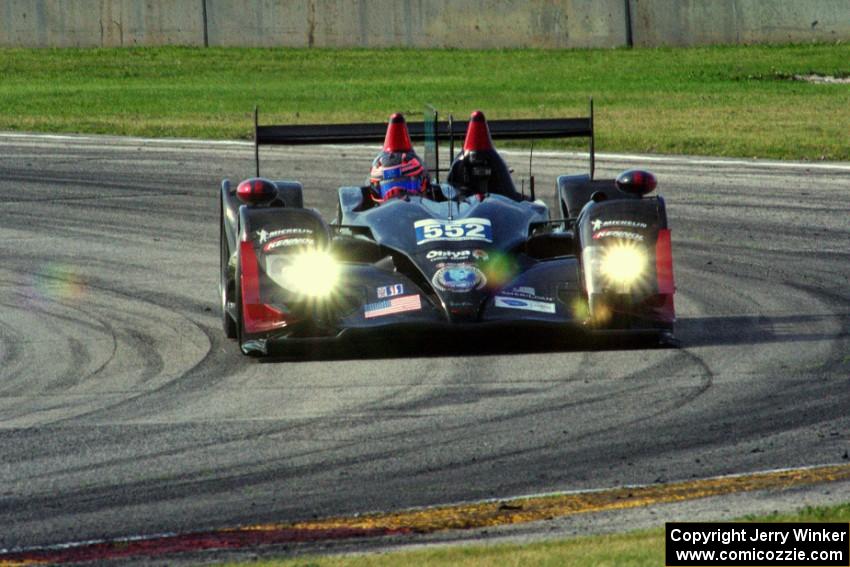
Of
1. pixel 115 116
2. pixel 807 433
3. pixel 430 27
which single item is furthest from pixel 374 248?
pixel 430 27

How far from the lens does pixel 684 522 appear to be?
273 inches

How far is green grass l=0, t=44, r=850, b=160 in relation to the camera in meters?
25.1

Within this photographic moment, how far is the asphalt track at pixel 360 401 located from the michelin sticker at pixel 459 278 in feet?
1.59

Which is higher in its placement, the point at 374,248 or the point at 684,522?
the point at 374,248

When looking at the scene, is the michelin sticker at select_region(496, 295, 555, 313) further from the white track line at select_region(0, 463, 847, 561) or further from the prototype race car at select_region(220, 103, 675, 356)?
the white track line at select_region(0, 463, 847, 561)

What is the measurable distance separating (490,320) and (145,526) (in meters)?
3.77

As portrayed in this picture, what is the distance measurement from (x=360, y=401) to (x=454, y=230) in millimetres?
1823

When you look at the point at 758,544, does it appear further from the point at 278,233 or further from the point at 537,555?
the point at 278,233

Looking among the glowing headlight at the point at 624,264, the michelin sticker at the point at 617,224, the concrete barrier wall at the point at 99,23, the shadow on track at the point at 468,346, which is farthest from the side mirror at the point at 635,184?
the concrete barrier wall at the point at 99,23

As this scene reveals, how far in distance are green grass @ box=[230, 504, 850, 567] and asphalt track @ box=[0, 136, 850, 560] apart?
0.86 meters

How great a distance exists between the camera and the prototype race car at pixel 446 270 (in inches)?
413

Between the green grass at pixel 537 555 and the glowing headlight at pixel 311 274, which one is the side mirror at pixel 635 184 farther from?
the green grass at pixel 537 555

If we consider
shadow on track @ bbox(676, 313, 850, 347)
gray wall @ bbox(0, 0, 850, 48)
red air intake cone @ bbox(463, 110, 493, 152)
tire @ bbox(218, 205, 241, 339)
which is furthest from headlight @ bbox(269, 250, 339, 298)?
gray wall @ bbox(0, 0, 850, 48)

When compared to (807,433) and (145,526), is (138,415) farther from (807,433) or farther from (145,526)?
(807,433)
